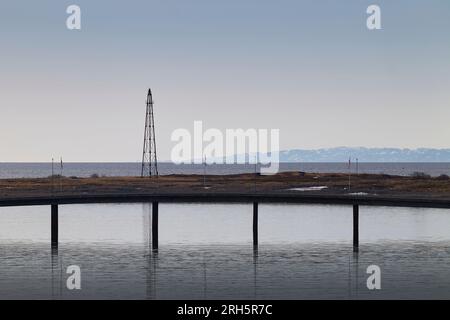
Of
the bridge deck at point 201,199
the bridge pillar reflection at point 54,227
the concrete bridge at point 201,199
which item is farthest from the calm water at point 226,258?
the bridge deck at point 201,199

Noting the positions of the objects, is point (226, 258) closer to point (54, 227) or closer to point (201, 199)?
point (201, 199)

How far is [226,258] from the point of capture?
80250mm

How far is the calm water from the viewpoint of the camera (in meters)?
59.8

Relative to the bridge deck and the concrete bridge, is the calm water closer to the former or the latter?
the concrete bridge

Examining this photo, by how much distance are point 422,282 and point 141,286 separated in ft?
82.7

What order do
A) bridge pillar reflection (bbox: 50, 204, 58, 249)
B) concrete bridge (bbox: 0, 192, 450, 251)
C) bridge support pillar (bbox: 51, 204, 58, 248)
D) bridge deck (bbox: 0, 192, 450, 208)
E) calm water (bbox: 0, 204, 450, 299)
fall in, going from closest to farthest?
1. calm water (bbox: 0, 204, 450, 299)
2. concrete bridge (bbox: 0, 192, 450, 251)
3. bridge pillar reflection (bbox: 50, 204, 58, 249)
4. bridge support pillar (bbox: 51, 204, 58, 248)
5. bridge deck (bbox: 0, 192, 450, 208)

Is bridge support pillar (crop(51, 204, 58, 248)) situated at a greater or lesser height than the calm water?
greater

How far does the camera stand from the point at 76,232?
113 meters

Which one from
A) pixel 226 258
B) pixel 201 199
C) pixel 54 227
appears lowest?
pixel 226 258

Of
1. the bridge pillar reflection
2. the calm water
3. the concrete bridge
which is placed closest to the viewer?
the calm water

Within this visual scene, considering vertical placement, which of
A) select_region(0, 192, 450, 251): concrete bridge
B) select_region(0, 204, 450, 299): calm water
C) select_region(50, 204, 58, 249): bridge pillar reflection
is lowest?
select_region(0, 204, 450, 299): calm water

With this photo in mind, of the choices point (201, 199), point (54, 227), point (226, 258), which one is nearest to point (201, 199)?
point (201, 199)

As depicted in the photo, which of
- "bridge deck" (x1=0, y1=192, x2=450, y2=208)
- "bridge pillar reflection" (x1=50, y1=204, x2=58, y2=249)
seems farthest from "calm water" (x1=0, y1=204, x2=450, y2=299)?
"bridge deck" (x1=0, y1=192, x2=450, y2=208)
